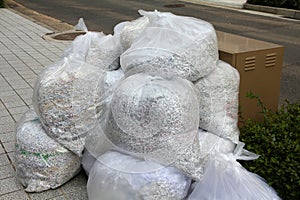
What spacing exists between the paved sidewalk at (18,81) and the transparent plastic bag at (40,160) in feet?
0.25

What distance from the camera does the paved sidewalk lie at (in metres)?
2.52

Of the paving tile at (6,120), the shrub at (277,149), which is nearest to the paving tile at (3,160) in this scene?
the paving tile at (6,120)

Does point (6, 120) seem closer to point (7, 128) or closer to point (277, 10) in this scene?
point (7, 128)

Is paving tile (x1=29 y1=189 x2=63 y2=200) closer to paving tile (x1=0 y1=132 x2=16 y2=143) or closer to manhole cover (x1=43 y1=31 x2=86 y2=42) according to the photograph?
paving tile (x1=0 y1=132 x2=16 y2=143)

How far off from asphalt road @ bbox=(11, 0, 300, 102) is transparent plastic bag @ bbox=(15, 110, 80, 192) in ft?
9.91

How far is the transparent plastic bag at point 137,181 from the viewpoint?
6.40 ft

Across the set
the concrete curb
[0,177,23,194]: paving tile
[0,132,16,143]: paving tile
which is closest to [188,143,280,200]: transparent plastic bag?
[0,177,23,194]: paving tile

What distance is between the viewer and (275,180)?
7.39 ft

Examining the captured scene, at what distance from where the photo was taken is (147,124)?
1.99 metres

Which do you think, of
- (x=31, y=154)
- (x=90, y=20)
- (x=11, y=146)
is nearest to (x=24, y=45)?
(x=90, y=20)

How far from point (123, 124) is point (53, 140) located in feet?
2.10

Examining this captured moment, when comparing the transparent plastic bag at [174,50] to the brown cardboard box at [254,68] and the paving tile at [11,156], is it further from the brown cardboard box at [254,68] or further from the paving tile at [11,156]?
the paving tile at [11,156]

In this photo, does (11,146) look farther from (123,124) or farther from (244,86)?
(244,86)

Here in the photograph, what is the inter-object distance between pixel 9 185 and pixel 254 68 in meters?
1.95
